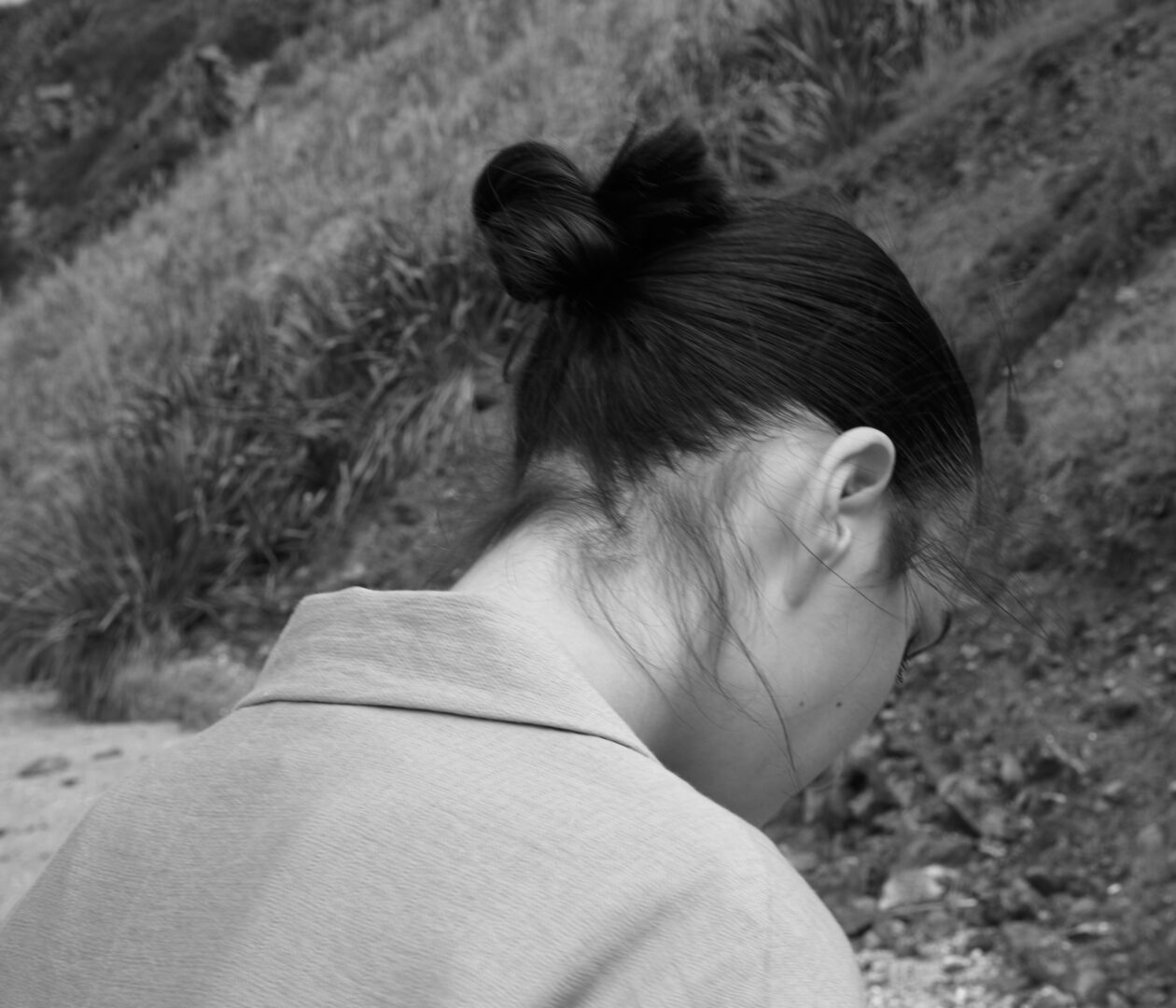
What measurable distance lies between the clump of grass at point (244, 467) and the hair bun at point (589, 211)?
4.68 meters

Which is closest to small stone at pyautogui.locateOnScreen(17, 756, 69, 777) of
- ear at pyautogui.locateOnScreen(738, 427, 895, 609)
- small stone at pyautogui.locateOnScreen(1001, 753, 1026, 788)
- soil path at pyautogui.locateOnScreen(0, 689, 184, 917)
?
soil path at pyautogui.locateOnScreen(0, 689, 184, 917)

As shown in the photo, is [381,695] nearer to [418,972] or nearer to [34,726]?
[418,972]

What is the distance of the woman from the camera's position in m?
0.98

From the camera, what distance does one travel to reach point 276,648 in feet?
4.27

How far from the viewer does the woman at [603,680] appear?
98 cm

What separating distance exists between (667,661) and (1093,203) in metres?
3.42

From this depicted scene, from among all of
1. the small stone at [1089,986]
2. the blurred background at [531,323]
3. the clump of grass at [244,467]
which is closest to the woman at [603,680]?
the blurred background at [531,323]

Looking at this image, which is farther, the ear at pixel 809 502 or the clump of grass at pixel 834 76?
the clump of grass at pixel 834 76

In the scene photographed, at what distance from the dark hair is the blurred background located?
0.25 meters

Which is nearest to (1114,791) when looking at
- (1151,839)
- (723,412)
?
(1151,839)

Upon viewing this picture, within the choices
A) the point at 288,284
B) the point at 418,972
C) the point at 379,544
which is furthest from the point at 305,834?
the point at 288,284

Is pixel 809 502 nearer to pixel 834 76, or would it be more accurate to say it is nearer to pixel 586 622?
pixel 586 622

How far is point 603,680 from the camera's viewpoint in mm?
1272

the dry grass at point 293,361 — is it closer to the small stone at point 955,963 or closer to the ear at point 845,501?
the small stone at point 955,963
